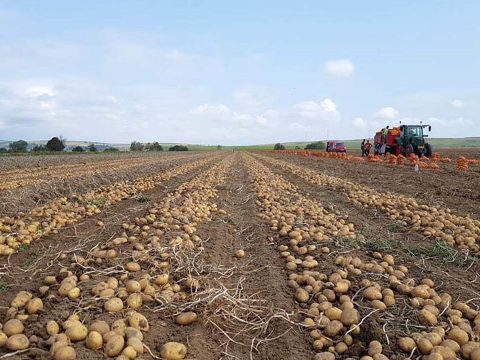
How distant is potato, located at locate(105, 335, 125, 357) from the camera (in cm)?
239

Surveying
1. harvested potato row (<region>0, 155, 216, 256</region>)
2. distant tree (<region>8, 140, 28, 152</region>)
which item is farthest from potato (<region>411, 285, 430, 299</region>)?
distant tree (<region>8, 140, 28, 152</region>)

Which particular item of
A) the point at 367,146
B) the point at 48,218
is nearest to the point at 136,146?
the point at 367,146

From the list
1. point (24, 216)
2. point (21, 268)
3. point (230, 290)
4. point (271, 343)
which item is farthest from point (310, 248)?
point (24, 216)

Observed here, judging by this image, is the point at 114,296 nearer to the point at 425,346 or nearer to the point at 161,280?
A: the point at 161,280

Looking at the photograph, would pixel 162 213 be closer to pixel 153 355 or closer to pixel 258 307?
pixel 258 307

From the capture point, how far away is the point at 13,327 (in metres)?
2.54

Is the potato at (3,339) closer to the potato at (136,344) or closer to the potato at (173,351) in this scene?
the potato at (136,344)

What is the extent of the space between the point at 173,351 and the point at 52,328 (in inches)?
32.5

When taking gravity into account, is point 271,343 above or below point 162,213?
below

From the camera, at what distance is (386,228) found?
595 centimetres

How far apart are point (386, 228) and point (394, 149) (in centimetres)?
2218

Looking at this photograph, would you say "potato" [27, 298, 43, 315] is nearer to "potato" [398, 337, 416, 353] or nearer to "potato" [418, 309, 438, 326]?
"potato" [398, 337, 416, 353]

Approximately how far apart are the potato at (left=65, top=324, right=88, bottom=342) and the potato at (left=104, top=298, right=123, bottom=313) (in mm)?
373

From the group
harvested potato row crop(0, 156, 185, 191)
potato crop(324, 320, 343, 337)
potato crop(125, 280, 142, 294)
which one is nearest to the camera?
potato crop(324, 320, 343, 337)
